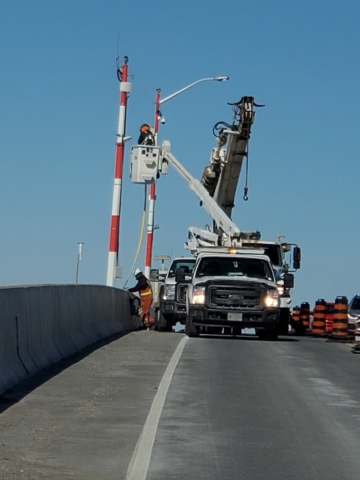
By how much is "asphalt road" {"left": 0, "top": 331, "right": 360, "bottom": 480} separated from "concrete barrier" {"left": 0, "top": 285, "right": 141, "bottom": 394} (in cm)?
29

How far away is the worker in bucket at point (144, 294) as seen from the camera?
3022 cm

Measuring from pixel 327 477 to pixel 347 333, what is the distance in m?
18.7

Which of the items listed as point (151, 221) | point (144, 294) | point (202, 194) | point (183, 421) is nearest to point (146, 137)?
point (202, 194)

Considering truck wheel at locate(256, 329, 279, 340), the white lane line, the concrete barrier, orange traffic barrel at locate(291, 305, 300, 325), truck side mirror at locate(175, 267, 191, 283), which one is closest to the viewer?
the white lane line

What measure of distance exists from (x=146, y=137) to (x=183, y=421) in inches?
865

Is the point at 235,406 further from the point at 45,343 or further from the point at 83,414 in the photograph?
the point at 45,343

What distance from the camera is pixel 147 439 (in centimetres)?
946

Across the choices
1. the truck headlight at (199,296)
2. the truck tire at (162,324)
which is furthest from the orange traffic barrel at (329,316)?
the truck headlight at (199,296)

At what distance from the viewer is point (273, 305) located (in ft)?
80.3

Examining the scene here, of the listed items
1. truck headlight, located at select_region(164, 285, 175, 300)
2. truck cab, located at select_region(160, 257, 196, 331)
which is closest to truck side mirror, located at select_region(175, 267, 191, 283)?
truck cab, located at select_region(160, 257, 196, 331)

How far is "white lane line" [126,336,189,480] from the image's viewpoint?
8055mm

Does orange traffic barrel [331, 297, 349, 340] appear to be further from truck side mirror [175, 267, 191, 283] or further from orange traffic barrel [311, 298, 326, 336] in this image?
orange traffic barrel [311, 298, 326, 336]

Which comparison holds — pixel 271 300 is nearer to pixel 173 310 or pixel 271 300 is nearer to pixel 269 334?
pixel 269 334

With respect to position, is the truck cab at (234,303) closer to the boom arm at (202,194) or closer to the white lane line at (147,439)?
the boom arm at (202,194)
